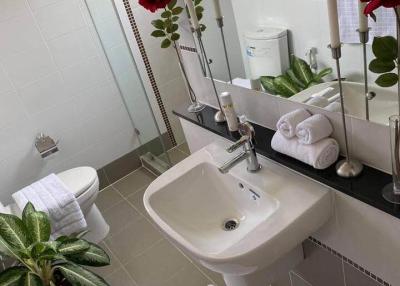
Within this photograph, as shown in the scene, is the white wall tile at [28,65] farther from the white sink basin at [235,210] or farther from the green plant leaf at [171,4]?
the white sink basin at [235,210]

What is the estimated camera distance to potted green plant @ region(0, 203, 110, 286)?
1.52 meters

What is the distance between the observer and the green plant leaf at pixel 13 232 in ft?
5.05

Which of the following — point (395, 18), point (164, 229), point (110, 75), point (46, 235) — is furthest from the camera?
point (110, 75)

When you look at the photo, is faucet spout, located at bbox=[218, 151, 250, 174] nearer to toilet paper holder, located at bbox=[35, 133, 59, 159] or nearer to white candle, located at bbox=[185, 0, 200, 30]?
white candle, located at bbox=[185, 0, 200, 30]

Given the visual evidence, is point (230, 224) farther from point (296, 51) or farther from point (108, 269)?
point (108, 269)

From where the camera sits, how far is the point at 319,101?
4.10 ft

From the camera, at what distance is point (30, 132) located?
8.81ft

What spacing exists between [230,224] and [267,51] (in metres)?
0.66

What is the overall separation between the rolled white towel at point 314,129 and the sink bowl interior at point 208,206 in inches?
10.4

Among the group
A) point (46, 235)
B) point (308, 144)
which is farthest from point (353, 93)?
point (46, 235)

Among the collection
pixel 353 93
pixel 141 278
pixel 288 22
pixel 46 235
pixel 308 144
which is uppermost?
pixel 288 22

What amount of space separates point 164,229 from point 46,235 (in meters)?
0.64

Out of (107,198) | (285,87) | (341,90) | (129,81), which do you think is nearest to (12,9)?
(129,81)

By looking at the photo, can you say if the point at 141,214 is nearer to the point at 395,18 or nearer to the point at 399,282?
the point at 399,282
